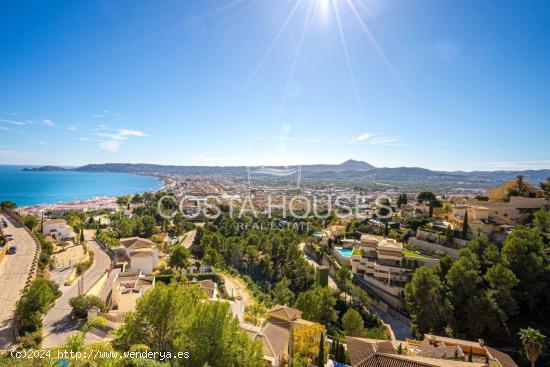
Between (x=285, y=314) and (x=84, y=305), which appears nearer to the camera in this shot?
(x=84, y=305)

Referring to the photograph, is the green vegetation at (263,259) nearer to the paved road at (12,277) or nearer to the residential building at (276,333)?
the residential building at (276,333)

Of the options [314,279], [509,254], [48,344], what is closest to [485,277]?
[509,254]

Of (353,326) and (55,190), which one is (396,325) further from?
(55,190)

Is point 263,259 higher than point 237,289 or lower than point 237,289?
higher

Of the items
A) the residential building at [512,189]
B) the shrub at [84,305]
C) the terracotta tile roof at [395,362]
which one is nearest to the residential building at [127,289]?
the shrub at [84,305]

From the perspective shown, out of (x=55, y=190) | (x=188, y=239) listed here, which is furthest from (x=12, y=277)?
(x=55, y=190)

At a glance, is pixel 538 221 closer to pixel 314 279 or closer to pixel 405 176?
pixel 314 279
